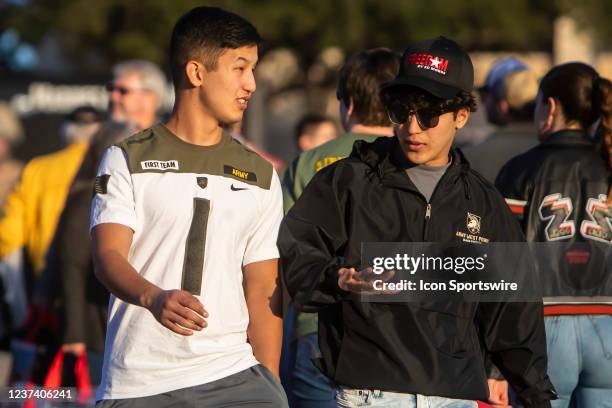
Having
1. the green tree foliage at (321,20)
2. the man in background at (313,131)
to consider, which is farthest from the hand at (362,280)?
the green tree foliage at (321,20)

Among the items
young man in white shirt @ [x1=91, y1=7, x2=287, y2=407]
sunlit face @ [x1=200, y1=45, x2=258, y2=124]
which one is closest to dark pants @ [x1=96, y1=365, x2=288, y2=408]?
young man in white shirt @ [x1=91, y1=7, x2=287, y2=407]

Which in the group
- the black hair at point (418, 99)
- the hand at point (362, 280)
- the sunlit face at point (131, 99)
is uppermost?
the sunlit face at point (131, 99)

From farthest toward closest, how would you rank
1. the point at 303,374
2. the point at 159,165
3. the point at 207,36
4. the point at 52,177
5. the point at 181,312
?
the point at 52,177, the point at 303,374, the point at 207,36, the point at 159,165, the point at 181,312

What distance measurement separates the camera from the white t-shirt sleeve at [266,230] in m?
4.92

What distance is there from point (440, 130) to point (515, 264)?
0.59 metres

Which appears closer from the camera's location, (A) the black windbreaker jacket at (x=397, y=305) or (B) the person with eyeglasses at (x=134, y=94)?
(A) the black windbreaker jacket at (x=397, y=305)

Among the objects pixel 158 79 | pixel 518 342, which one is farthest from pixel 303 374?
pixel 158 79

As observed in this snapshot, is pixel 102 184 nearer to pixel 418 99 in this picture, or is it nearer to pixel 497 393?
pixel 418 99

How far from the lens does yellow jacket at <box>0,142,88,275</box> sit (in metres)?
9.12

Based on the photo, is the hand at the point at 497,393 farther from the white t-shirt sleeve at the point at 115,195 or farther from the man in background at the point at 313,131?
the man in background at the point at 313,131

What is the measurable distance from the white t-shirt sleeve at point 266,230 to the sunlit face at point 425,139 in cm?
53

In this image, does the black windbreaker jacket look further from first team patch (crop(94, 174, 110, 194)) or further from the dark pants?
first team patch (crop(94, 174, 110, 194))

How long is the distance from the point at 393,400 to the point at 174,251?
0.93 m

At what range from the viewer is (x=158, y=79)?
8.86 metres
